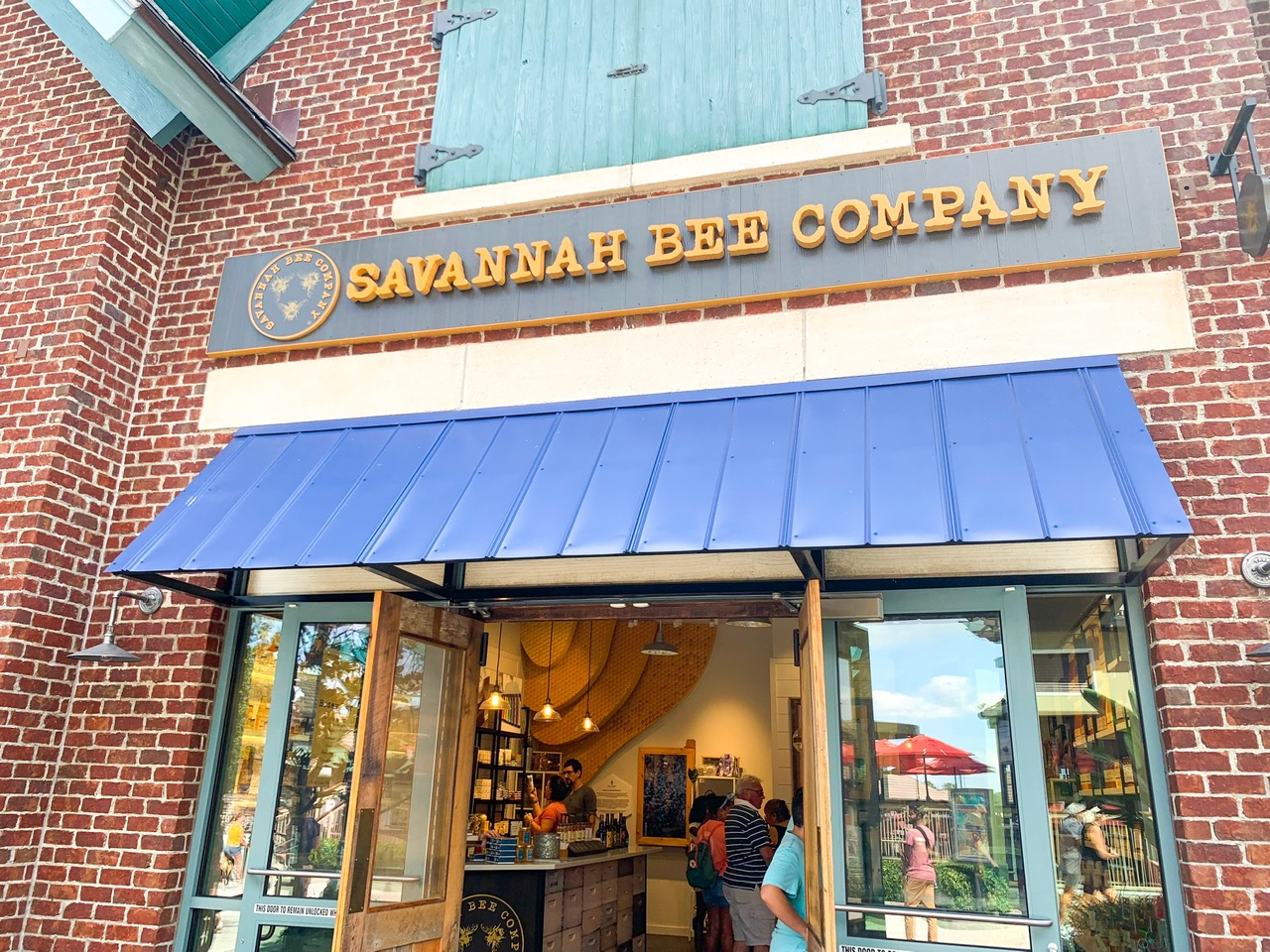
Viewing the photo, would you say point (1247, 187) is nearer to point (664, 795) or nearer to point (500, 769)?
point (500, 769)

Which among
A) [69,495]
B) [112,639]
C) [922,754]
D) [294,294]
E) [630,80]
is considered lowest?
[922,754]

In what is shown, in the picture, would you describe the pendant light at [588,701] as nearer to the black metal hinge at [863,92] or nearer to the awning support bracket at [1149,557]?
the black metal hinge at [863,92]

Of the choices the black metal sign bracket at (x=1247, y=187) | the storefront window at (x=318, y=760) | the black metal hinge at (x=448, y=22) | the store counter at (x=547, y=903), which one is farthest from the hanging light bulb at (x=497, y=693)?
the black metal sign bracket at (x=1247, y=187)

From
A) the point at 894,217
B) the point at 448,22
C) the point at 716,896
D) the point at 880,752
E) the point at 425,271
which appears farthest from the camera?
the point at 716,896

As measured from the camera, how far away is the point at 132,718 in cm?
581

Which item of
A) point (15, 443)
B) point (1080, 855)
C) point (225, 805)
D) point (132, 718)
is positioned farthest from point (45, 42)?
point (1080, 855)

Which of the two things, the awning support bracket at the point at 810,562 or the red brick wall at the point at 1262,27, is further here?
the red brick wall at the point at 1262,27

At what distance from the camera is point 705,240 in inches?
221

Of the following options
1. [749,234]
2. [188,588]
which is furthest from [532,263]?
[188,588]

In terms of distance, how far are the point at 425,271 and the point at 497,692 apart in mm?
6046

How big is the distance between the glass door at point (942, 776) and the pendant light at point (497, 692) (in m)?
6.48

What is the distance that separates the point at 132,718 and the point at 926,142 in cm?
586

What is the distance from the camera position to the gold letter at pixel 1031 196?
16.6 ft

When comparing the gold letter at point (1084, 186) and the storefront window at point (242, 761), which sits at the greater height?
the gold letter at point (1084, 186)
